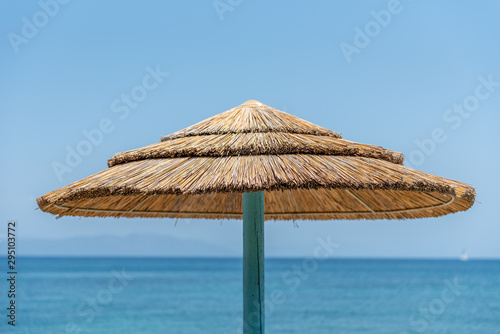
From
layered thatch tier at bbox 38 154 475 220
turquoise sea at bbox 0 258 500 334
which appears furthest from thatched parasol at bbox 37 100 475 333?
turquoise sea at bbox 0 258 500 334

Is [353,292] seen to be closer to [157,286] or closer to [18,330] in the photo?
[157,286]

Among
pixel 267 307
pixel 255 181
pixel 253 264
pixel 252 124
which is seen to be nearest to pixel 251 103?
pixel 252 124

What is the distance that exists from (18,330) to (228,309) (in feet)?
23.4

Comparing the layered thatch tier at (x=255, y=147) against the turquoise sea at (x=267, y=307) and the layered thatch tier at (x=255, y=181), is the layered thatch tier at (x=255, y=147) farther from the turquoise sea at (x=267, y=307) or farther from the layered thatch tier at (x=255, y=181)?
the turquoise sea at (x=267, y=307)

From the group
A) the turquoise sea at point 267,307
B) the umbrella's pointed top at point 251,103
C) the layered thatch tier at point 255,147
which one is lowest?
the turquoise sea at point 267,307

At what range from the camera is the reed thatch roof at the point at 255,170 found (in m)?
2.88

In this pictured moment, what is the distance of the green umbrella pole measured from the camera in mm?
3562

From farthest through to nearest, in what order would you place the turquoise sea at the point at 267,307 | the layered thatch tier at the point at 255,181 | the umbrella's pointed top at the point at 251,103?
the turquoise sea at the point at 267,307 → the umbrella's pointed top at the point at 251,103 → the layered thatch tier at the point at 255,181

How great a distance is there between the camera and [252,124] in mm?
3404

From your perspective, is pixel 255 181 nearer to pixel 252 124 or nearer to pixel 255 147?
pixel 255 147

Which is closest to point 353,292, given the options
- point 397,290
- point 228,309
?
point 397,290

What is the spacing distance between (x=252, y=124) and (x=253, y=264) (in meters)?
0.80

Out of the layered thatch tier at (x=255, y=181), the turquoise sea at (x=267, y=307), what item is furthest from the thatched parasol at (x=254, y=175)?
the turquoise sea at (x=267, y=307)

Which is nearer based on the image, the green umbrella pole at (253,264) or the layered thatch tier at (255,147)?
the layered thatch tier at (255,147)
